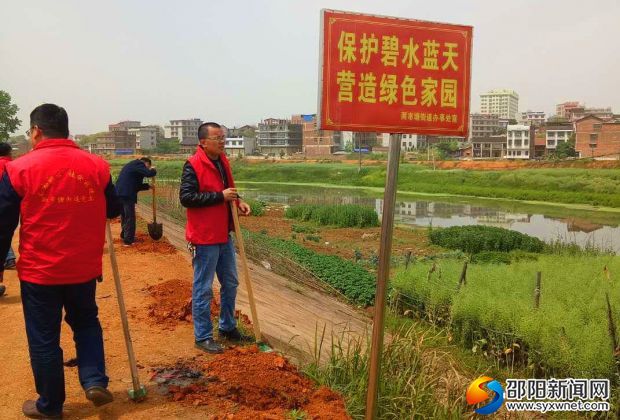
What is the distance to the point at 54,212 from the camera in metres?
2.82

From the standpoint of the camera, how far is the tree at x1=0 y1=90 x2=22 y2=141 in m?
39.1

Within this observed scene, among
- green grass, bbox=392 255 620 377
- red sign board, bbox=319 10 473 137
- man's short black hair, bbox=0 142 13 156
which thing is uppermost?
red sign board, bbox=319 10 473 137

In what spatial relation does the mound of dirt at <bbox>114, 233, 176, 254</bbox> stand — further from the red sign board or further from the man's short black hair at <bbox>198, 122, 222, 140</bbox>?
the red sign board

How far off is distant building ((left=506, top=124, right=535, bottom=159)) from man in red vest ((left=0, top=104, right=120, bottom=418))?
234 feet

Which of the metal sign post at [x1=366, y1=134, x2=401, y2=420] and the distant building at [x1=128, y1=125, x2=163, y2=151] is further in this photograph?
the distant building at [x1=128, y1=125, x2=163, y2=151]

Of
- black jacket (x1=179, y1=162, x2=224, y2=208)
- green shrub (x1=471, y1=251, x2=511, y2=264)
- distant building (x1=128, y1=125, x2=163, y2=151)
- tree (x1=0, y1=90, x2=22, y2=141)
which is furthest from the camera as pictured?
distant building (x1=128, y1=125, x2=163, y2=151)

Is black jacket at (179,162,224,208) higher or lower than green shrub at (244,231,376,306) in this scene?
higher

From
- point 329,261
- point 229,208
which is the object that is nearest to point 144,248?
point 329,261

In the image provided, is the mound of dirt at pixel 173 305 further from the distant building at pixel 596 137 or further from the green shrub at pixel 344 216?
the distant building at pixel 596 137

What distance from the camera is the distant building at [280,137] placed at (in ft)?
306

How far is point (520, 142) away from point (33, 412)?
73301 millimetres

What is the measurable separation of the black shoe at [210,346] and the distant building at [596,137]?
2308 inches

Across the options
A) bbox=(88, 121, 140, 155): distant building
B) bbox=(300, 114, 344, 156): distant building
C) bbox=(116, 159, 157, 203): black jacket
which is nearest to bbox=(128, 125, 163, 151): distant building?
bbox=(88, 121, 140, 155): distant building

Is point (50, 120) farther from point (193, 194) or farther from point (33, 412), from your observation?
point (33, 412)
